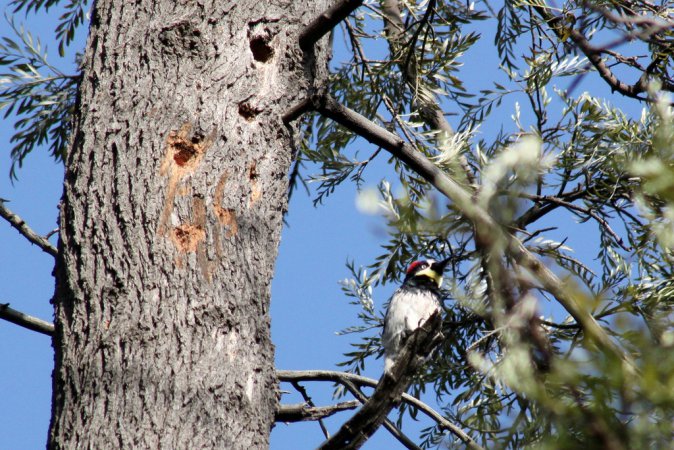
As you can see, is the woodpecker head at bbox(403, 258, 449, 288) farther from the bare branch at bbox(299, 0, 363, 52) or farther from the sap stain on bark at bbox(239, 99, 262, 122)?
the sap stain on bark at bbox(239, 99, 262, 122)

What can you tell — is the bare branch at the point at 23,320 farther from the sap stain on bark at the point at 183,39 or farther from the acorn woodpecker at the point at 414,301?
the acorn woodpecker at the point at 414,301

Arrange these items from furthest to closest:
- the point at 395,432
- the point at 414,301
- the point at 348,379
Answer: the point at 414,301 < the point at 348,379 < the point at 395,432

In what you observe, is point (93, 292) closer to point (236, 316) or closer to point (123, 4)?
point (236, 316)

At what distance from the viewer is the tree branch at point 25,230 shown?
8.46 feet

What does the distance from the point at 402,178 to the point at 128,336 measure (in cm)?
152

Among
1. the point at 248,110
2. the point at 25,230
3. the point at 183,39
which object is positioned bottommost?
the point at 25,230

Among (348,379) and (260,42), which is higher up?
(260,42)

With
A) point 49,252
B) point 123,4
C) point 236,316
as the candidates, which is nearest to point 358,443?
point 236,316

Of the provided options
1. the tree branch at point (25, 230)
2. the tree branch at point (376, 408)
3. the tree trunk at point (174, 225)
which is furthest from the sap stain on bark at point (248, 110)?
the tree branch at point (376, 408)

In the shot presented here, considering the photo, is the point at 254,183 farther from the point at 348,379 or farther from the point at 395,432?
the point at 395,432

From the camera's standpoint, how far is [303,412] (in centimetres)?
241

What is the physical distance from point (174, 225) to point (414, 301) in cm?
278

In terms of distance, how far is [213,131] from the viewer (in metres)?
2.41

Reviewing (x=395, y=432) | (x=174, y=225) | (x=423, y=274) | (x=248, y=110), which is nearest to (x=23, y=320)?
(x=174, y=225)
